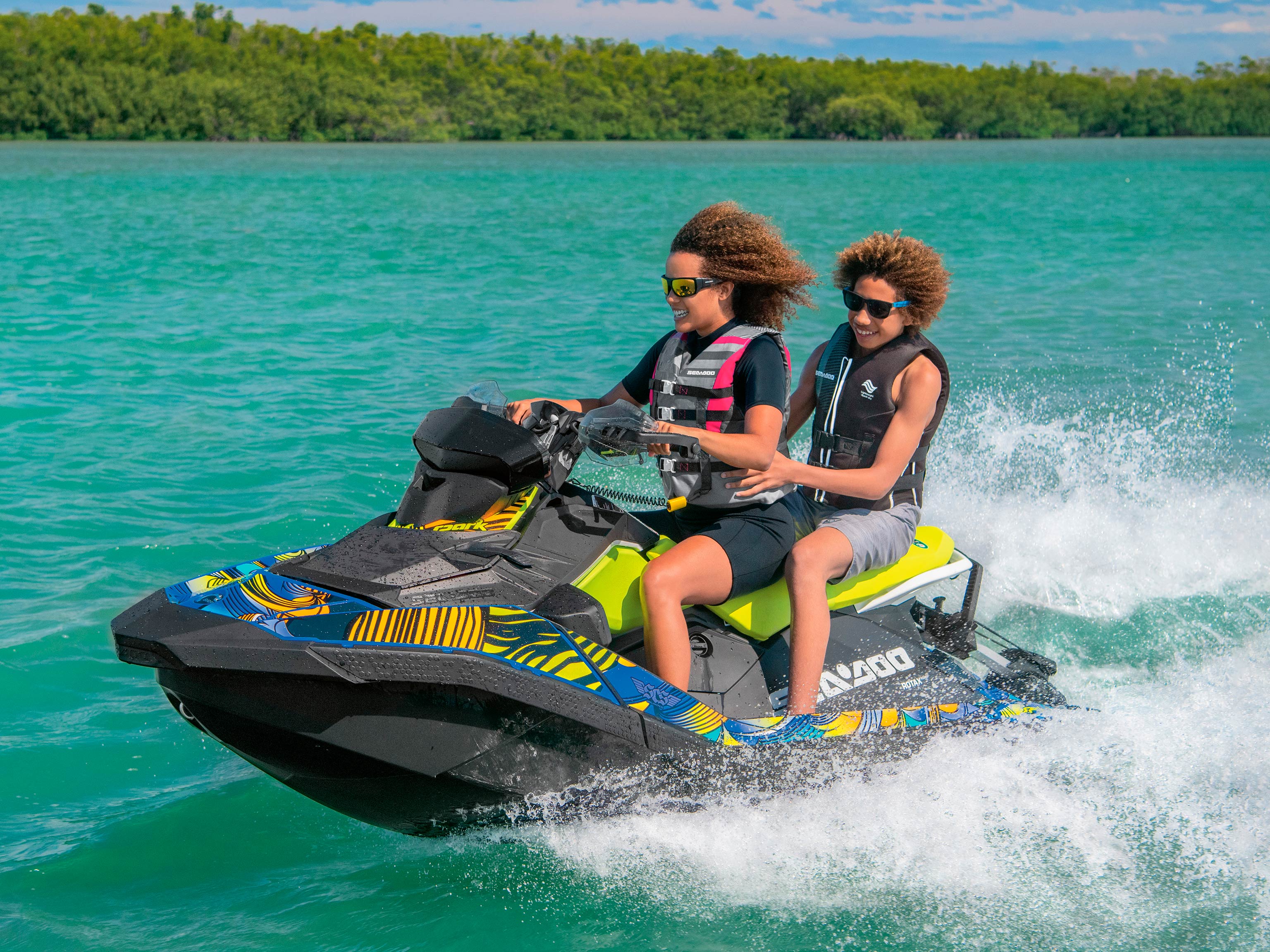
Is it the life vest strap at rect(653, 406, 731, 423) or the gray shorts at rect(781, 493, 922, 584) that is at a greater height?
the life vest strap at rect(653, 406, 731, 423)

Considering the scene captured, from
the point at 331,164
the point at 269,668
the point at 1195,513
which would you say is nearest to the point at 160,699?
the point at 269,668

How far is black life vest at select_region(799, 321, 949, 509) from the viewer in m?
3.53

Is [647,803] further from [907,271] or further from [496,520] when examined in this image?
[907,271]

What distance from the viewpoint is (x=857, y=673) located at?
3.50m

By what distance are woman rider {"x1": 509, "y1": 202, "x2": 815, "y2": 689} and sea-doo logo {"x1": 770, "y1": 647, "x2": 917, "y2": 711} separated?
36 centimetres

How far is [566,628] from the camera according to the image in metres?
2.94

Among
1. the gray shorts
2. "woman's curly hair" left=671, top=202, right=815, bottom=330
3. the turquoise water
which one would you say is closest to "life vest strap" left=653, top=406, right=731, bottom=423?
"woman's curly hair" left=671, top=202, right=815, bottom=330

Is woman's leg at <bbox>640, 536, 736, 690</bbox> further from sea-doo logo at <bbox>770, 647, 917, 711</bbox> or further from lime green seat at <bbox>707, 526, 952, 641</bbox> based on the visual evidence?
sea-doo logo at <bbox>770, 647, 917, 711</bbox>

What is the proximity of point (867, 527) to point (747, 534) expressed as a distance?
418 mm

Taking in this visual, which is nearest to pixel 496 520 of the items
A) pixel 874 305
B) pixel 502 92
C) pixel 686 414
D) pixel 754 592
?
pixel 686 414

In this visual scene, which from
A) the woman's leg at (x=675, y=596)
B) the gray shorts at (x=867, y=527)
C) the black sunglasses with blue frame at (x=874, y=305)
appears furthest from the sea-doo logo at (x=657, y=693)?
the black sunglasses with blue frame at (x=874, y=305)

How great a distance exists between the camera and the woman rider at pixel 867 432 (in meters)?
3.23

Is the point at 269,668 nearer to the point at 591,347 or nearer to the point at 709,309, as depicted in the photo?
the point at 709,309

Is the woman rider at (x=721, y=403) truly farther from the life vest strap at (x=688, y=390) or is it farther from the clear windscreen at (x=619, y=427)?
the clear windscreen at (x=619, y=427)
